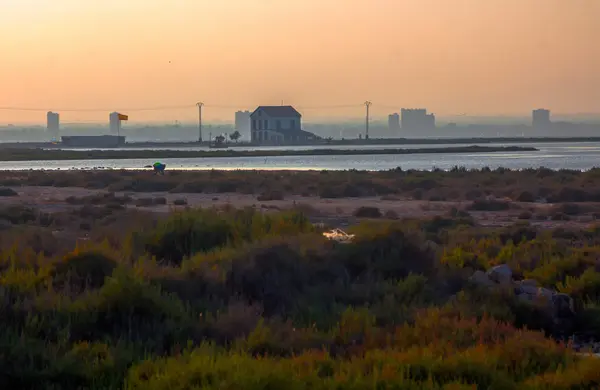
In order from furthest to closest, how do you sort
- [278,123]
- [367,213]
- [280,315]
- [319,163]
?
[278,123] → [319,163] → [367,213] → [280,315]

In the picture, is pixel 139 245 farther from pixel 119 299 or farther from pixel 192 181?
pixel 192 181

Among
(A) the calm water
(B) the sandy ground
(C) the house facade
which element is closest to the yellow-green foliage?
(B) the sandy ground

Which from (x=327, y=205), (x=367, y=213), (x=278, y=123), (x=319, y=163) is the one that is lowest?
(x=327, y=205)

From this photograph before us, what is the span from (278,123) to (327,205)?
389 ft

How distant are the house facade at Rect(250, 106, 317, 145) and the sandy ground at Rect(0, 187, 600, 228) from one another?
10656 cm

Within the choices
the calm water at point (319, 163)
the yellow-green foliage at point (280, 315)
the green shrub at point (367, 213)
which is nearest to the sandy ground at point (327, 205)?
the green shrub at point (367, 213)

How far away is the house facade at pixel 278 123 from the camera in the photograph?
156 meters

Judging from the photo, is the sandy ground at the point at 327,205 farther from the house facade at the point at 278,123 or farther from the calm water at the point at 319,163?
the house facade at the point at 278,123

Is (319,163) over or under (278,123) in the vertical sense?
under

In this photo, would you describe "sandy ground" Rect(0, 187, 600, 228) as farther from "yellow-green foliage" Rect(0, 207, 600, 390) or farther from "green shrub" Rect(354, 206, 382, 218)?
"yellow-green foliage" Rect(0, 207, 600, 390)

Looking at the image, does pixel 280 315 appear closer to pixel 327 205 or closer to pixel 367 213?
pixel 367 213

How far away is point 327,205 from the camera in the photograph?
39.5 metres

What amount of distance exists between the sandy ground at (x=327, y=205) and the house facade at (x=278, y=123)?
106555 millimetres

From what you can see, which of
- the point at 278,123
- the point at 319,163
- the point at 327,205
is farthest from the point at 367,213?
the point at 278,123
